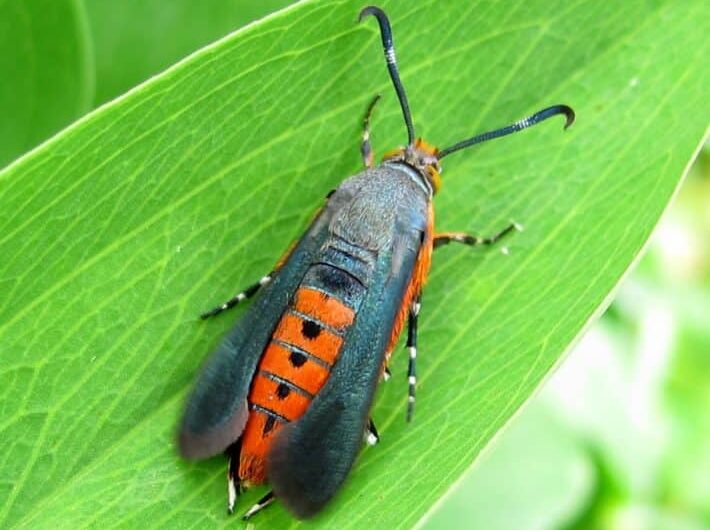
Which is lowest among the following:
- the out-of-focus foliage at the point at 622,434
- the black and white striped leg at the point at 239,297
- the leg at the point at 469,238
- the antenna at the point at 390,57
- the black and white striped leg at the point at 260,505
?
the out-of-focus foliage at the point at 622,434

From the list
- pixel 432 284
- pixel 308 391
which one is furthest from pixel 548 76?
pixel 308 391

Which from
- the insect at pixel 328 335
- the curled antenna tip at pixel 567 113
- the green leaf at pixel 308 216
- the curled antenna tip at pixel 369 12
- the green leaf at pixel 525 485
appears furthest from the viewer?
the green leaf at pixel 525 485

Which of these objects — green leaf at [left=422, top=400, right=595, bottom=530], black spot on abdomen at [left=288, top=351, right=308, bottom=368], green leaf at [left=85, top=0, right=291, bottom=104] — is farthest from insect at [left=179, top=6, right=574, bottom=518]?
green leaf at [left=422, top=400, right=595, bottom=530]

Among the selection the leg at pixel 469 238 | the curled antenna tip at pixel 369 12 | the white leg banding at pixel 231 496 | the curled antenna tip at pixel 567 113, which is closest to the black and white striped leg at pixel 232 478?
the white leg banding at pixel 231 496

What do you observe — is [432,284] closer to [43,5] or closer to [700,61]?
[700,61]

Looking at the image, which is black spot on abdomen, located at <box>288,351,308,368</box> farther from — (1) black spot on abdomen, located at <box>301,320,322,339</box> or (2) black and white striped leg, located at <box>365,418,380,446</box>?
(2) black and white striped leg, located at <box>365,418,380,446</box>

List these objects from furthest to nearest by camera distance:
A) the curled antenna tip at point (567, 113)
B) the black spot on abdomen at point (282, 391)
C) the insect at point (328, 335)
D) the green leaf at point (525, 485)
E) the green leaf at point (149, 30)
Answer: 1. the green leaf at point (525, 485)
2. the green leaf at point (149, 30)
3. the curled antenna tip at point (567, 113)
4. the black spot on abdomen at point (282, 391)
5. the insect at point (328, 335)

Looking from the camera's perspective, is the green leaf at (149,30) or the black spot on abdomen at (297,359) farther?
the green leaf at (149,30)

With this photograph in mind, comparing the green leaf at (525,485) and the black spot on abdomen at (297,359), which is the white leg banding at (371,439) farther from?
the green leaf at (525,485)
